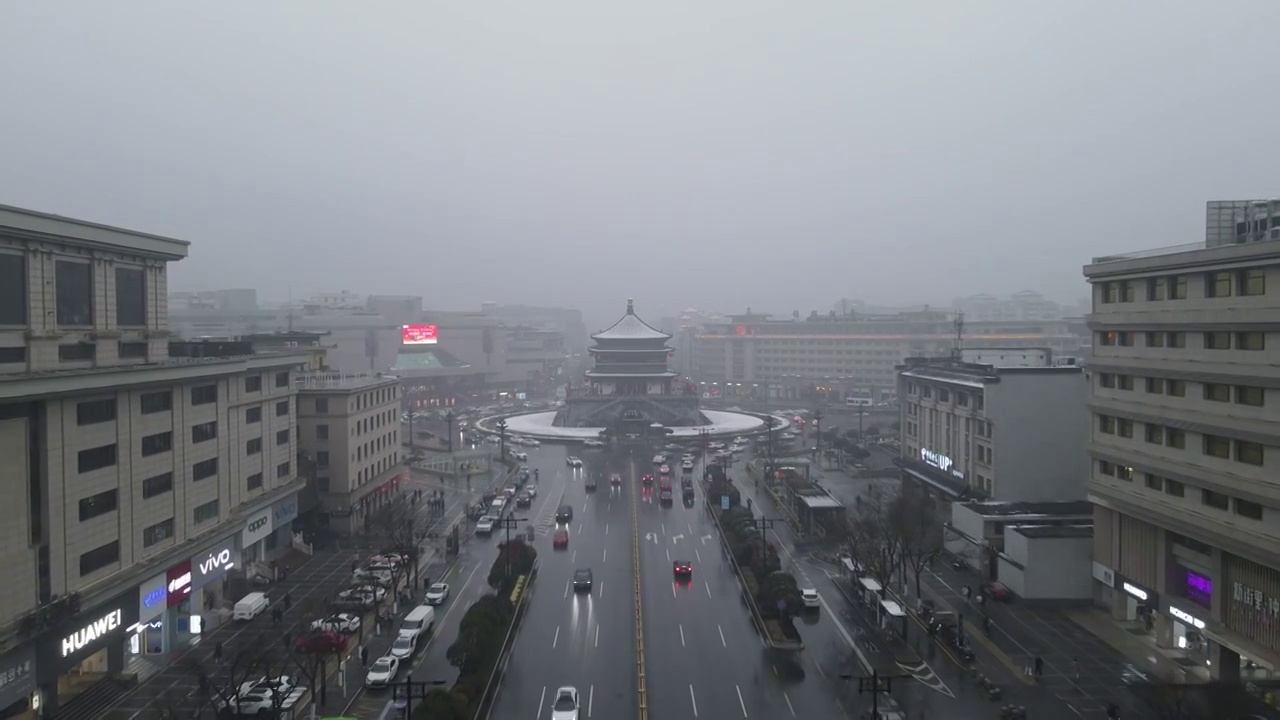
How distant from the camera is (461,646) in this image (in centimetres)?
1892

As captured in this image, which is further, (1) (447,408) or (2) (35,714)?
(1) (447,408)

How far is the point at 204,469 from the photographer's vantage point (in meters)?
24.5

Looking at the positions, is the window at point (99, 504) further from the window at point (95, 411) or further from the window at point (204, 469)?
the window at point (204, 469)

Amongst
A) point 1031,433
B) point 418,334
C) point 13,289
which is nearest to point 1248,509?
point 1031,433

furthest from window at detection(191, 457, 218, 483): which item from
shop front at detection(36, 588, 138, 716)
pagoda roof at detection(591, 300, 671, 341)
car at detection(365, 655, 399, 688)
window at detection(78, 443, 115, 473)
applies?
pagoda roof at detection(591, 300, 671, 341)

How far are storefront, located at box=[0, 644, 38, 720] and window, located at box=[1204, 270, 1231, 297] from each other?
26.2m

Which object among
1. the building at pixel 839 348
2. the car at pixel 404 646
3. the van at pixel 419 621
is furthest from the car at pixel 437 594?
the building at pixel 839 348

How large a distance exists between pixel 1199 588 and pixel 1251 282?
724 centimetres

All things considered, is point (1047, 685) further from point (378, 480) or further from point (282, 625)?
point (378, 480)

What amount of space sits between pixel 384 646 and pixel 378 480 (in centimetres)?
1703

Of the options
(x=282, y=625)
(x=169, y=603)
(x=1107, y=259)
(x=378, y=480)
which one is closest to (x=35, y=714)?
(x=169, y=603)

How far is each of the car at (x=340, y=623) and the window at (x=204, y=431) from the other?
635cm

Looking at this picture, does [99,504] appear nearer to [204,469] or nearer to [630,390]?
[204,469]

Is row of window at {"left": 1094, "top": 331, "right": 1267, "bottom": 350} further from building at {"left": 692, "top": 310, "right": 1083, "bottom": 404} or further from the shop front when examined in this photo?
building at {"left": 692, "top": 310, "right": 1083, "bottom": 404}
